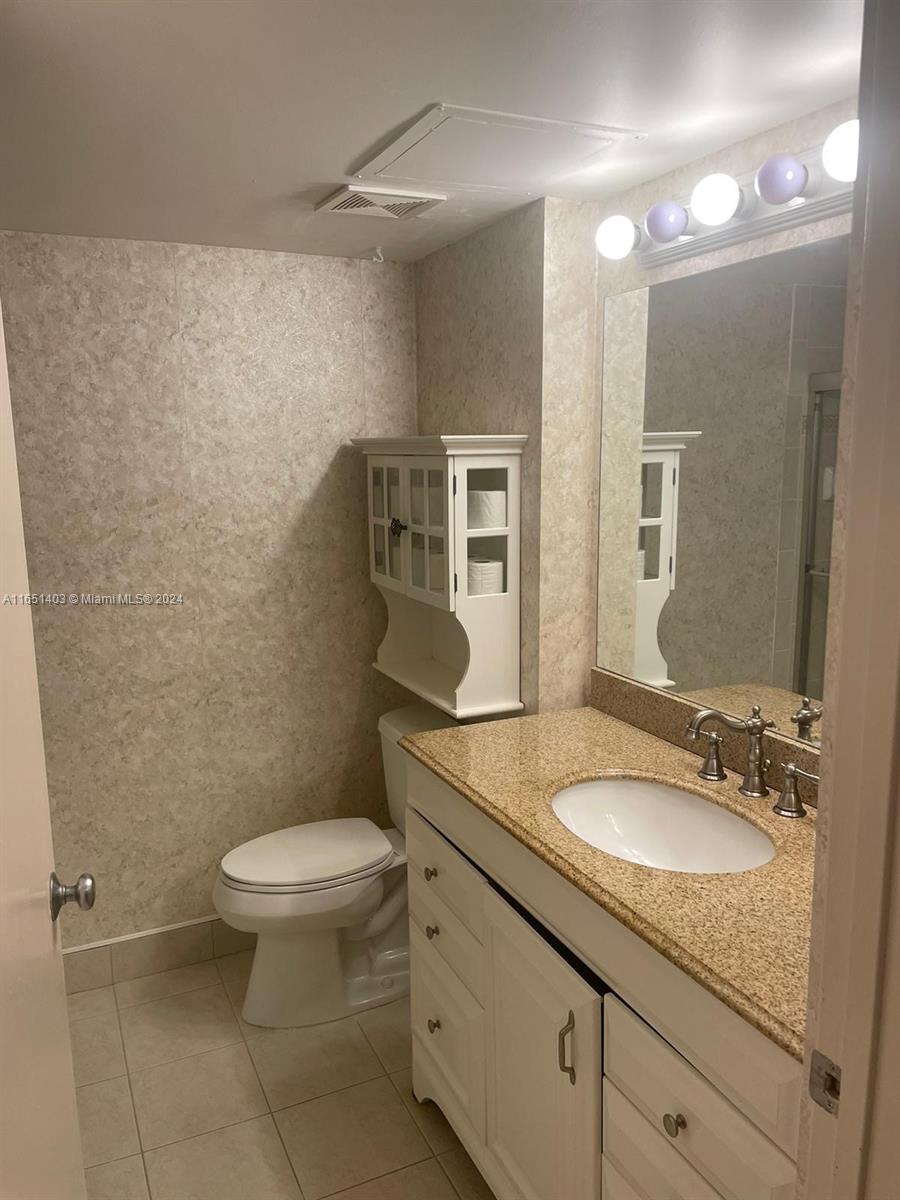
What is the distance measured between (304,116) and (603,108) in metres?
0.52

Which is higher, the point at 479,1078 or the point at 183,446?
the point at 183,446

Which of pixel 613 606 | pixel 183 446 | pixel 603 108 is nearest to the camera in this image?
pixel 603 108

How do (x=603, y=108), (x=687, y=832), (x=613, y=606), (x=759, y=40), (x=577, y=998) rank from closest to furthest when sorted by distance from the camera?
(x=759, y=40) < (x=577, y=998) < (x=603, y=108) < (x=687, y=832) < (x=613, y=606)

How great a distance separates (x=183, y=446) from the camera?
2582 mm

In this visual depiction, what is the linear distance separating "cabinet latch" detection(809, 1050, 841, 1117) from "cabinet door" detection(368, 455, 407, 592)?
1.81 metres

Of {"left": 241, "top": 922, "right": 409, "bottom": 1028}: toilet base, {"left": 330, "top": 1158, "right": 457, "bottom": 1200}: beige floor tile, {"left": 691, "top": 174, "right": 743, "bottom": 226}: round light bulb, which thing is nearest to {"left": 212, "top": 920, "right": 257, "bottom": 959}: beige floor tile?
{"left": 241, "top": 922, "right": 409, "bottom": 1028}: toilet base

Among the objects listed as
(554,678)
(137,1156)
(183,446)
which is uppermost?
(183,446)

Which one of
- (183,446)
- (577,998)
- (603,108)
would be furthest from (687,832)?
(183,446)

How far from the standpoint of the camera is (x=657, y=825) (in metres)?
1.80

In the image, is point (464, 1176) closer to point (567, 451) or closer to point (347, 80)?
point (567, 451)

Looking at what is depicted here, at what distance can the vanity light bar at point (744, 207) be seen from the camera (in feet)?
5.02

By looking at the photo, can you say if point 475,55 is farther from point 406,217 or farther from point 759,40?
point 406,217

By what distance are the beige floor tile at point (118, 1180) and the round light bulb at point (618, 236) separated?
233cm

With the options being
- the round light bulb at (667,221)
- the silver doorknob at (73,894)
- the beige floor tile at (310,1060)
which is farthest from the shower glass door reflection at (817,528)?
the beige floor tile at (310,1060)
